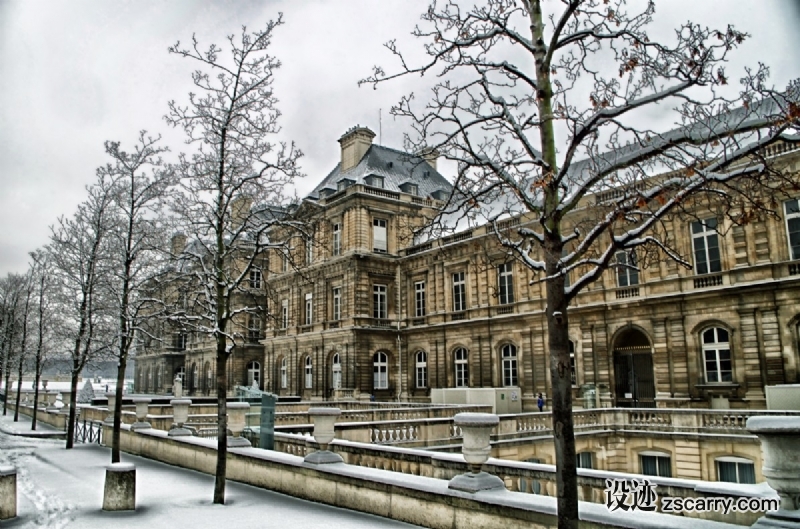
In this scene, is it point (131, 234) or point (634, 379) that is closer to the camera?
point (131, 234)

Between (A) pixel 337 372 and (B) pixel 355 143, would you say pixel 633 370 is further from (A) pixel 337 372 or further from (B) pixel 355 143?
(B) pixel 355 143

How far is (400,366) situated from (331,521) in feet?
98.8

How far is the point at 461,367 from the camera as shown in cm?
3534

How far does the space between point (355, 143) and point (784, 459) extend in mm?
40598

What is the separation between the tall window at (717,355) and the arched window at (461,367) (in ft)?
44.3

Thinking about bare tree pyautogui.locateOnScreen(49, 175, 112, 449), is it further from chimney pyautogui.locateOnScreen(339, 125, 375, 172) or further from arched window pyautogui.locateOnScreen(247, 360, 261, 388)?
arched window pyautogui.locateOnScreen(247, 360, 261, 388)

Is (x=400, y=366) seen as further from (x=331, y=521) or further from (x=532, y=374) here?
(x=331, y=521)

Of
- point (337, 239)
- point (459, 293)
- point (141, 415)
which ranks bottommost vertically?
point (141, 415)

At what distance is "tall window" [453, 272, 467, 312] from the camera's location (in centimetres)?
3569

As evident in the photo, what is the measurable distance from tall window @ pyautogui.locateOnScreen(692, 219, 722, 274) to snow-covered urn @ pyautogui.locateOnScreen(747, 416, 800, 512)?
20.6 m

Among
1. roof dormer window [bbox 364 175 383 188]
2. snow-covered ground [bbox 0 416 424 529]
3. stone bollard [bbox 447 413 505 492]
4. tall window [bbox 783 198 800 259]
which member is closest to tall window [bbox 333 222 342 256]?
roof dormer window [bbox 364 175 383 188]

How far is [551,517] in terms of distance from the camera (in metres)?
6.92

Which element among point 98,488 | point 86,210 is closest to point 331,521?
point 98,488

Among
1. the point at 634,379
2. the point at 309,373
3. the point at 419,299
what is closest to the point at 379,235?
the point at 419,299
